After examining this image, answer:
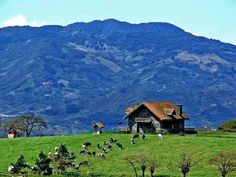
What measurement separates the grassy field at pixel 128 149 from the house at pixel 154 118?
47.5ft

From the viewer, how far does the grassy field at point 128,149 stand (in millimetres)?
101250

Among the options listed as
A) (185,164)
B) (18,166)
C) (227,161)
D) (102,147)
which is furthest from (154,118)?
(227,161)

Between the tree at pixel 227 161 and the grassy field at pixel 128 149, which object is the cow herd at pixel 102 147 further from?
the tree at pixel 227 161

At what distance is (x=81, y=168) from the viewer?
108 meters

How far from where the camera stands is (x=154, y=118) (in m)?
150

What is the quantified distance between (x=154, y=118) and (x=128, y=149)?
32.1m

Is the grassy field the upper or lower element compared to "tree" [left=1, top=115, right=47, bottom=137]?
lower

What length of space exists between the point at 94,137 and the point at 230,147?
115 ft

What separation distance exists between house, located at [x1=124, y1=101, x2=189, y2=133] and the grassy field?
14.5m

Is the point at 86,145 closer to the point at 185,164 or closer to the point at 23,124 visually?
the point at 185,164

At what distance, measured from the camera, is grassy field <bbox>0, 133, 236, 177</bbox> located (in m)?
101

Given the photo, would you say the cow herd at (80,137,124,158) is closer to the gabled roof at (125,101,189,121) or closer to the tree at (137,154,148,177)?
the tree at (137,154,148,177)

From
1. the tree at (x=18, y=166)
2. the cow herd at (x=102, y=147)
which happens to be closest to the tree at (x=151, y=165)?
the cow herd at (x=102, y=147)

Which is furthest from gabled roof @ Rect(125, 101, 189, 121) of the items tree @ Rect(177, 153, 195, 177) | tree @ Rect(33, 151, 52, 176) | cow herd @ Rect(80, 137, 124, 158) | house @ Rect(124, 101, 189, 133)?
tree @ Rect(33, 151, 52, 176)
